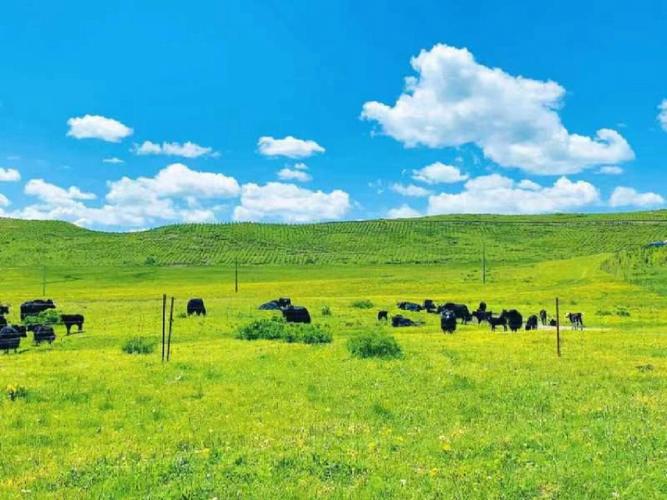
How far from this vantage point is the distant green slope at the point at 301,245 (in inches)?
5979

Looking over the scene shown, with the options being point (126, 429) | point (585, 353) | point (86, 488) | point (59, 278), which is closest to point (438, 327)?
point (585, 353)

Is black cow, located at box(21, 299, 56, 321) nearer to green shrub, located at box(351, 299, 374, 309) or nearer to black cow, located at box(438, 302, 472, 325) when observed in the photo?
green shrub, located at box(351, 299, 374, 309)

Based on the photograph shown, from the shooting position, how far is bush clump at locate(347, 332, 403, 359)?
2447cm

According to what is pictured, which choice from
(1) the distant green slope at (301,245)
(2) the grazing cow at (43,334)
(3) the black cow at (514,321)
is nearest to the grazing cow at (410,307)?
(3) the black cow at (514,321)

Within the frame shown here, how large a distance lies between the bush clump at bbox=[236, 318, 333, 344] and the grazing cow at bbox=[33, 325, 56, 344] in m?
9.40

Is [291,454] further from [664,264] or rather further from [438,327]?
[664,264]

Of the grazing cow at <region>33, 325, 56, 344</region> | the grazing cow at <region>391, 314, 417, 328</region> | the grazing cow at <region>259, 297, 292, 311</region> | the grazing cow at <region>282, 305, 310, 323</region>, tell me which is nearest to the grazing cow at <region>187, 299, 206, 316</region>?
the grazing cow at <region>259, 297, 292, 311</region>

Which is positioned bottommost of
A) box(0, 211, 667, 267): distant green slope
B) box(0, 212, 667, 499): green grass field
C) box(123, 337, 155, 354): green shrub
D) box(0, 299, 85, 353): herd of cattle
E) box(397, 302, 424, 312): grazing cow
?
box(0, 212, 667, 499): green grass field

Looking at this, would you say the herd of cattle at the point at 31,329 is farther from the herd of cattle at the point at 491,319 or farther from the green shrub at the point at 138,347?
the herd of cattle at the point at 491,319

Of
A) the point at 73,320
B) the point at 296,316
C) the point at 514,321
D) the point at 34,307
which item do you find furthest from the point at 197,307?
the point at 514,321

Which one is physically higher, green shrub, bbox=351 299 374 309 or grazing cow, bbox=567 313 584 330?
green shrub, bbox=351 299 374 309

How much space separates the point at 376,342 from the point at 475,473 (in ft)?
47.2

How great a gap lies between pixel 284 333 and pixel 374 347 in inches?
336

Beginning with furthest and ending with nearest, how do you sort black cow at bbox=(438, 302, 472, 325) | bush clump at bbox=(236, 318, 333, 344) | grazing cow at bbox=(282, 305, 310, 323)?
black cow at bbox=(438, 302, 472, 325) < grazing cow at bbox=(282, 305, 310, 323) < bush clump at bbox=(236, 318, 333, 344)
